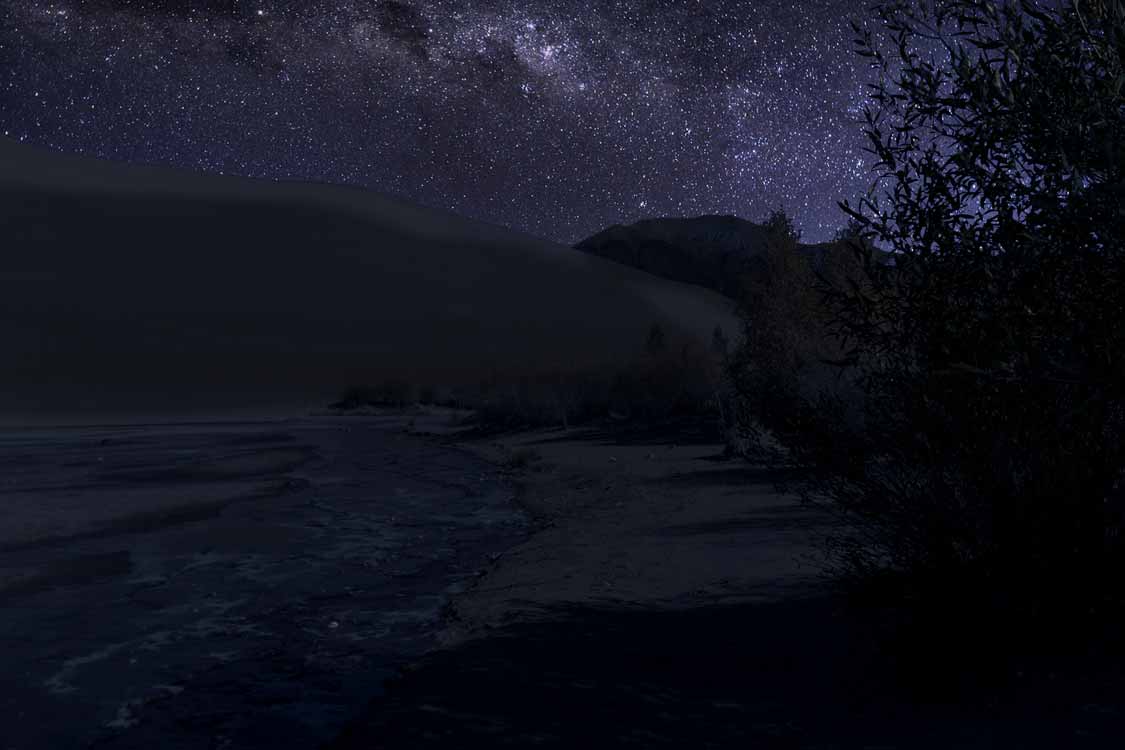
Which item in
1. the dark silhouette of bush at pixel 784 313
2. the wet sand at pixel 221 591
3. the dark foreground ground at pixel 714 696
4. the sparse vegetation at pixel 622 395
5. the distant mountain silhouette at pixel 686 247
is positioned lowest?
the wet sand at pixel 221 591

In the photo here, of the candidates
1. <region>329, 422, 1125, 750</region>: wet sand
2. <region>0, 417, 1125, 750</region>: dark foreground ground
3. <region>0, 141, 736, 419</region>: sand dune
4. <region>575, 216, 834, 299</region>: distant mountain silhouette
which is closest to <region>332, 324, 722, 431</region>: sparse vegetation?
<region>0, 417, 1125, 750</region>: dark foreground ground

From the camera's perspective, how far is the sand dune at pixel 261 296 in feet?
152

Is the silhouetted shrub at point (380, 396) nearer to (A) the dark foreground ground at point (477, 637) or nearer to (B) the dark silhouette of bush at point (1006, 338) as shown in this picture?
(A) the dark foreground ground at point (477, 637)

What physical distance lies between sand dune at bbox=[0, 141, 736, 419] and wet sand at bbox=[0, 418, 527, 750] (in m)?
28.1

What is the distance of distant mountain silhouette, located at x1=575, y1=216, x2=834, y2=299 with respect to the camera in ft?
308

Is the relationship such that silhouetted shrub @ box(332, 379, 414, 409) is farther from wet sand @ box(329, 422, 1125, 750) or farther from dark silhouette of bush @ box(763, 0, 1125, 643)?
dark silhouette of bush @ box(763, 0, 1125, 643)

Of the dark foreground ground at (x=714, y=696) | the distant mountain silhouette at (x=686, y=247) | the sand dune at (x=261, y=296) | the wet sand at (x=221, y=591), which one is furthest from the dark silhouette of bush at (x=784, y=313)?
the distant mountain silhouette at (x=686, y=247)

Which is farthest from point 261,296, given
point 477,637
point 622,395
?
point 477,637

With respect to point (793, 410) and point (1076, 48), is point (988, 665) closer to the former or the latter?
point (793, 410)

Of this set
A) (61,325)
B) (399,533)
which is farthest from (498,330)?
(399,533)

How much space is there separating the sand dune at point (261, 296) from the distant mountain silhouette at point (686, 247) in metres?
10.7

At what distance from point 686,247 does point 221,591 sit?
9112 cm

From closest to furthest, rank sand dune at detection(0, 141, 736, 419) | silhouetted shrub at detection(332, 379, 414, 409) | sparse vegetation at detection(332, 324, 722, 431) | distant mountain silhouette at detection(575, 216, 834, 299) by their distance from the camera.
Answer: sparse vegetation at detection(332, 324, 722, 431) → silhouetted shrub at detection(332, 379, 414, 409) → sand dune at detection(0, 141, 736, 419) → distant mountain silhouette at detection(575, 216, 834, 299)

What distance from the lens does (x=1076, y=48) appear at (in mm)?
3623
